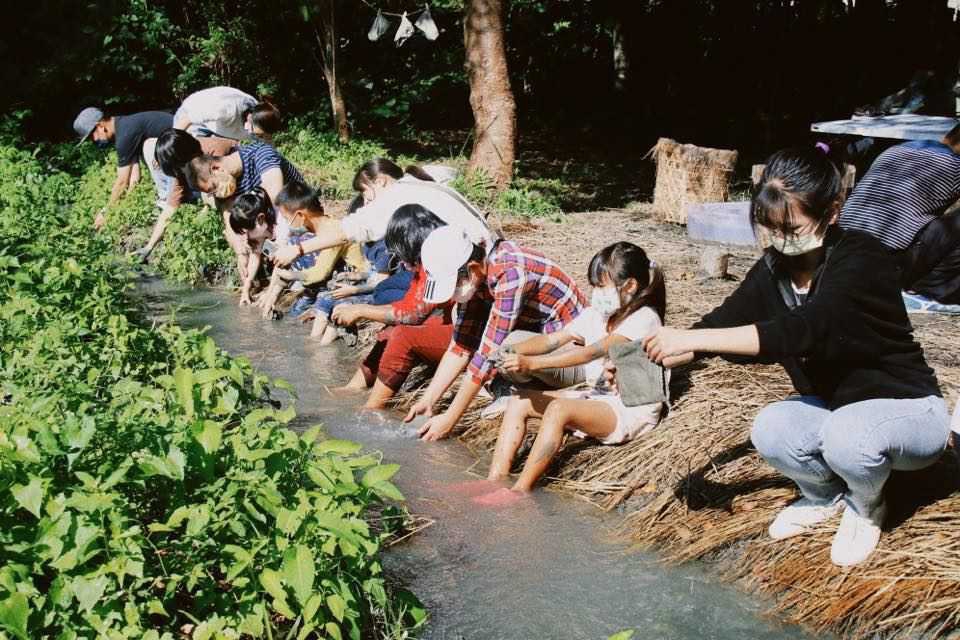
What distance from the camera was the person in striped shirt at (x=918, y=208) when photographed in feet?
18.6

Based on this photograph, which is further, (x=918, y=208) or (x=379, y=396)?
(x=918, y=208)

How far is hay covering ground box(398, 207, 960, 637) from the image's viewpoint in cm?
322

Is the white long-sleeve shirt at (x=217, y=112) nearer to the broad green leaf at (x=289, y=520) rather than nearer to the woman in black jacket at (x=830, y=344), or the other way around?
the woman in black jacket at (x=830, y=344)

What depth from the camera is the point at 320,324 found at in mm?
6875

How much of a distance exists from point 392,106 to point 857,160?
30.1 ft

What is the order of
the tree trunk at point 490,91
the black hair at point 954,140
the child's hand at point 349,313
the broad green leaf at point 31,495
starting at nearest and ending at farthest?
the broad green leaf at point 31,495, the child's hand at point 349,313, the black hair at point 954,140, the tree trunk at point 490,91

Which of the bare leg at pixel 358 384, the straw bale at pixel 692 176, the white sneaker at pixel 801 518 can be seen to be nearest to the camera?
the white sneaker at pixel 801 518

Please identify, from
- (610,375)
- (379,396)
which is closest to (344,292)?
(379,396)

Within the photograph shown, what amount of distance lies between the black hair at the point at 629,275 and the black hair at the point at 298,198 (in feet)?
8.68

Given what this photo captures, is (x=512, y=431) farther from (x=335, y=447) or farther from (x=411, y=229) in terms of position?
(x=335, y=447)

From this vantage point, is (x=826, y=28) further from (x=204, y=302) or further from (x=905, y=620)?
(x=905, y=620)

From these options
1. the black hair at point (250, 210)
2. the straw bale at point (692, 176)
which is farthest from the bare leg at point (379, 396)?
the straw bale at point (692, 176)

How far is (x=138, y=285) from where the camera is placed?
848 cm

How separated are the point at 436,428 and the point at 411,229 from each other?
0.98m
